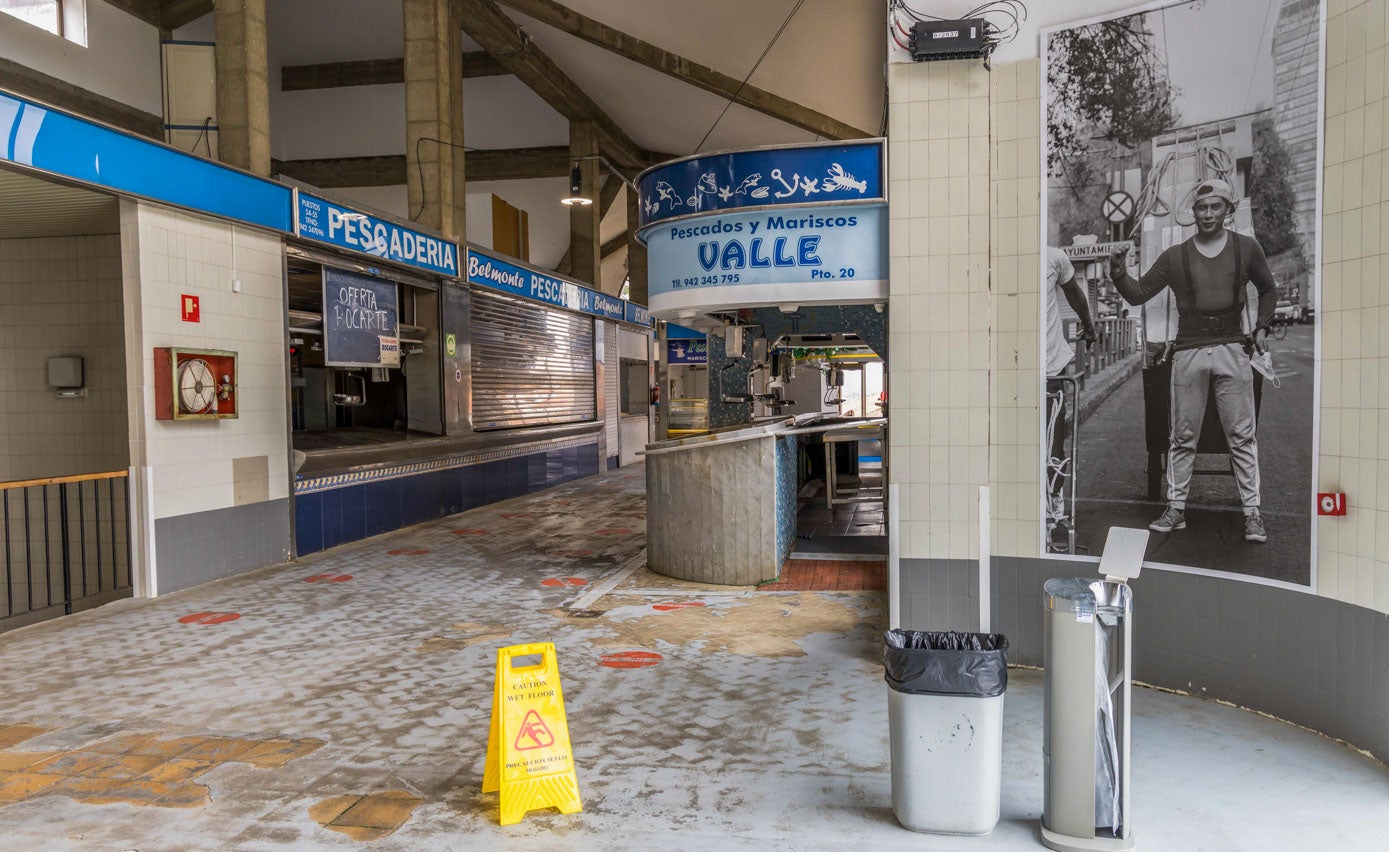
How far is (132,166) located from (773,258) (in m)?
5.15

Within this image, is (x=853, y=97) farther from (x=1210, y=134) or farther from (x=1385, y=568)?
(x=1385, y=568)

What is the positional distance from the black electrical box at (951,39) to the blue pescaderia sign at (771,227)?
724mm

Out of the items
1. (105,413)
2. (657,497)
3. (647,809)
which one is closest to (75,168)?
(105,413)

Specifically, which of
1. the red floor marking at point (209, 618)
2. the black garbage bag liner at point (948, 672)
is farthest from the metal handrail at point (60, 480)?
the black garbage bag liner at point (948, 672)

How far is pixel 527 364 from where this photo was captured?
15258 millimetres

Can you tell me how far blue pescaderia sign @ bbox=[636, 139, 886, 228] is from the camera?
5.66 meters

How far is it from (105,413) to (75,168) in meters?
3.20

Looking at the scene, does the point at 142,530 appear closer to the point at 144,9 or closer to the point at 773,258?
the point at 773,258

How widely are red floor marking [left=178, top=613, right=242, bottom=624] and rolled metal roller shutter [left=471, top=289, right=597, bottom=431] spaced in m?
6.49

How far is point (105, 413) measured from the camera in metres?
8.88

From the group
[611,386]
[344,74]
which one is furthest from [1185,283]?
[344,74]

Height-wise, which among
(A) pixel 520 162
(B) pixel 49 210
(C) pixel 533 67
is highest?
(C) pixel 533 67

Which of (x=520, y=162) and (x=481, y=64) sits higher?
(x=481, y=64)

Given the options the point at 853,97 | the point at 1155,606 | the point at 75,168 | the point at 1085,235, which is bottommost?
the point at 1155,606
